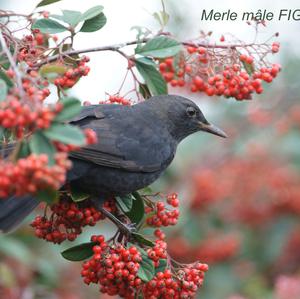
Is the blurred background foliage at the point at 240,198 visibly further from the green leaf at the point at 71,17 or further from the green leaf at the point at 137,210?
the green leaf at the point at 71,17

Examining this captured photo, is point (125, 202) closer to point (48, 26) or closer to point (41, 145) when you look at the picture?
point (48, 26)

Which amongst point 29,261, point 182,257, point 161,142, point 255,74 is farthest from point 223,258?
point 255,74

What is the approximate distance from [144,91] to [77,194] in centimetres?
83

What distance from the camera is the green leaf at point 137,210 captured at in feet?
12.8

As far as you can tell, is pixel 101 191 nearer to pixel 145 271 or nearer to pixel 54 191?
pixel 145 271

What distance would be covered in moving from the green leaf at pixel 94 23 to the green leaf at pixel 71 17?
8 cm

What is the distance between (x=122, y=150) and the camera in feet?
13.2

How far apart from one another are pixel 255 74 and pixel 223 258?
291 cm

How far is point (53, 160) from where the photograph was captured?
2.42 metres

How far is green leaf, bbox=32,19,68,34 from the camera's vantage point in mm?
3750

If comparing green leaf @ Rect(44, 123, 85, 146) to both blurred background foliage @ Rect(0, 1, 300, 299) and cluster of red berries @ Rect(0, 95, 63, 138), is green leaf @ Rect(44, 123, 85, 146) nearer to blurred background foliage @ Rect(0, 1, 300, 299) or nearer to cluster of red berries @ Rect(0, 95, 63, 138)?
cluster of red berries @ Rect(0, 95, 63, 138)

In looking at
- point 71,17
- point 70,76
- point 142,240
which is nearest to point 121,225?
point 142,240

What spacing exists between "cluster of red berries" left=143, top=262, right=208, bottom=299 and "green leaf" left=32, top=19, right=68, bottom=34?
4.57ft

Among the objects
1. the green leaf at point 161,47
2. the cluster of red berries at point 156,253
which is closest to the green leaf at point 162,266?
the cluster of red berries at point 156,253
